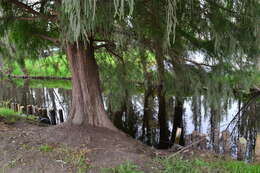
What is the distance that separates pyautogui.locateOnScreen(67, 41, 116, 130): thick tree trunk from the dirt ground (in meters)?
0.22

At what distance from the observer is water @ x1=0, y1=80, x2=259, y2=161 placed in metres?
4.35

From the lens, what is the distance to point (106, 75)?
189 inches

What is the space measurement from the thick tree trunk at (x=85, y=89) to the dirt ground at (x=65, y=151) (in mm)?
223

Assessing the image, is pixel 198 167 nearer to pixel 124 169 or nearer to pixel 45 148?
pixel 124 169

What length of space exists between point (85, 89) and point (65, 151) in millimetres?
1171

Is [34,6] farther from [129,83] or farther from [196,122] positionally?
[196,122]

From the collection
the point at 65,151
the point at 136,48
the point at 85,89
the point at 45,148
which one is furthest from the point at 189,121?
the point at 45,148

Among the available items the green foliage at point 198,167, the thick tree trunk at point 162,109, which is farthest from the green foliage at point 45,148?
the thick tree trunk at point 162,109

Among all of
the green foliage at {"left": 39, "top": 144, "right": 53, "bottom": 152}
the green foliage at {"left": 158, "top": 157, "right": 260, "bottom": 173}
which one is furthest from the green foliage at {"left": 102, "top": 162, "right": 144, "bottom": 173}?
the green foliage at {"left": 39, "top": 144, "right": 53, "bottom": 152}

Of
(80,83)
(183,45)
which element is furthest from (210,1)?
(80,83)

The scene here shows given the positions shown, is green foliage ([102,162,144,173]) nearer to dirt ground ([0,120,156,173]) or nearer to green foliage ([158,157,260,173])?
dirt ground ([0,120,156,173])

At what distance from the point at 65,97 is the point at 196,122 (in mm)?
5887

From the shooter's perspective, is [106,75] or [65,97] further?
[65,97]

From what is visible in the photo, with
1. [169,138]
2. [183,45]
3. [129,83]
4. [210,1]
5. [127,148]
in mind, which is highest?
[210,1]
